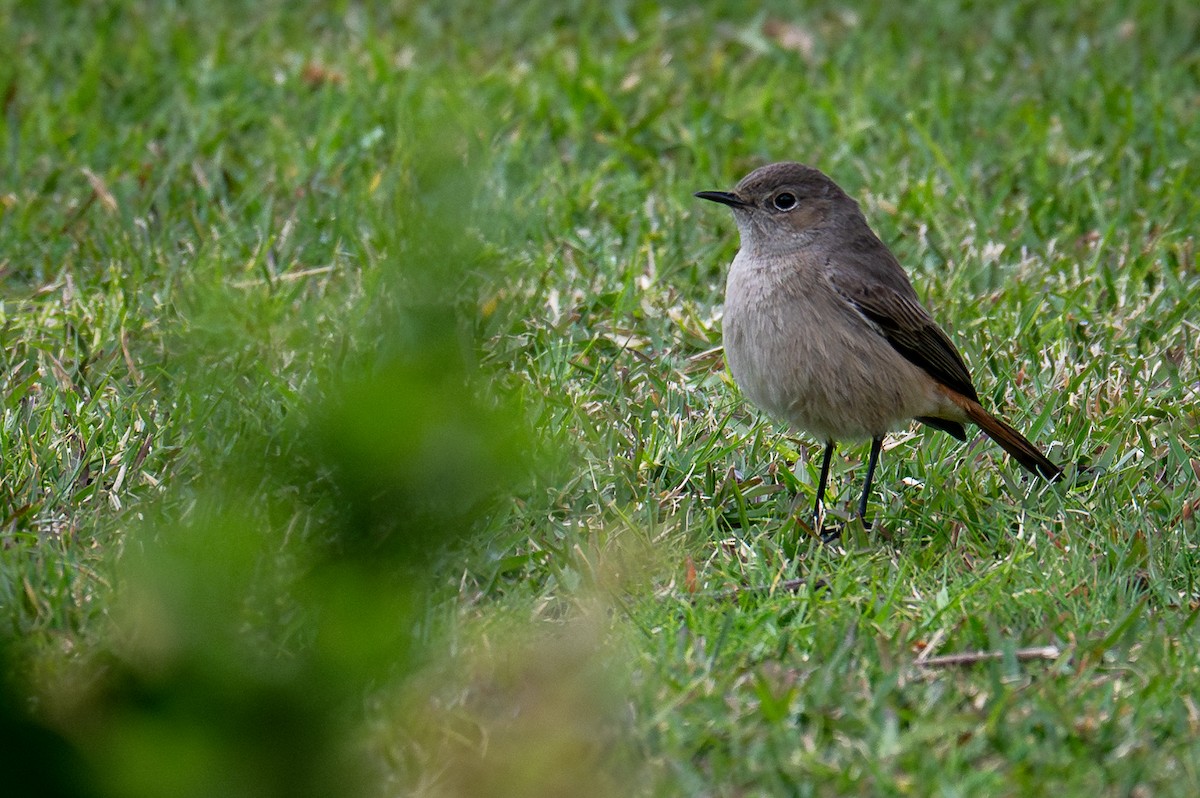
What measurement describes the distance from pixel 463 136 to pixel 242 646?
60cm

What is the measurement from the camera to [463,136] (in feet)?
5.03

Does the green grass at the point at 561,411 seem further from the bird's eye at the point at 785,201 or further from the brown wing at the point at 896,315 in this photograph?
the bird's eye at the point at 785,201

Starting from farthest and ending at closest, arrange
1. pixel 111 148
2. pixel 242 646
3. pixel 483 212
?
pixel 111 148 < pixel 242 646 < pixel 483 212

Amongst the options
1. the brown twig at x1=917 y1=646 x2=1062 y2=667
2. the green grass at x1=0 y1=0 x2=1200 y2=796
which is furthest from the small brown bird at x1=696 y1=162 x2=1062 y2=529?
the brown twig at x1=917 y1=646 x2=1062 y2=667

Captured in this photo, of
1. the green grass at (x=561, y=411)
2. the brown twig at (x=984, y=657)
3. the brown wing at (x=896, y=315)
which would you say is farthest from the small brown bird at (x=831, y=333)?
the brown twig at (x=984, y=657)

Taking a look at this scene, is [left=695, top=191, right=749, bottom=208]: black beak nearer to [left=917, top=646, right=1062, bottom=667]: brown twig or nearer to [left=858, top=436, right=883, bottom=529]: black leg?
[left=858, top=436, right=883, bottom=529]: black leg

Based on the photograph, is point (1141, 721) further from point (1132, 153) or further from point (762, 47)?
point (762, 47)

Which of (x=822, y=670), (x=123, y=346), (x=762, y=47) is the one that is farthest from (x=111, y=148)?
(x=822, y=670)

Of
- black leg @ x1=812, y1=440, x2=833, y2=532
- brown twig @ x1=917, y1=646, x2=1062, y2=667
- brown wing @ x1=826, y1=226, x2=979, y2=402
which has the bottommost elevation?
black leg @ x1=812, y1=440, x2=833, y2=532

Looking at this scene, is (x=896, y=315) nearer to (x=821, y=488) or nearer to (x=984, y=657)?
(x=821, y=488)

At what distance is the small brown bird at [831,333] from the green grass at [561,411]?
290 mm

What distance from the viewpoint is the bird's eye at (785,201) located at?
542 centimetres

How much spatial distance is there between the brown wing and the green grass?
35cm

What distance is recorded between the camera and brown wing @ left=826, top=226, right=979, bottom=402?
519 cm
